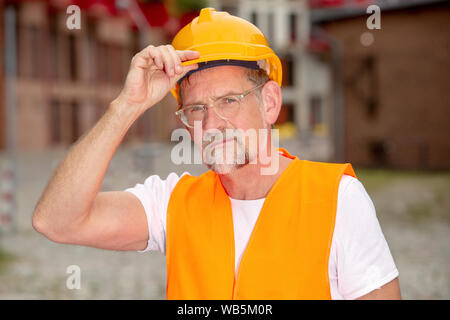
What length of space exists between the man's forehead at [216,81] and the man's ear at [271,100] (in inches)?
7.1

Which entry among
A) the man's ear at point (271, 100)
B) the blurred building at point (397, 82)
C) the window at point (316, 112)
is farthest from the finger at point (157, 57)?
the window at point (316, 112)

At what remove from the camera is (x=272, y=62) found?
8.20ft

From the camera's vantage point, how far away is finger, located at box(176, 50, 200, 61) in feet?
7.11

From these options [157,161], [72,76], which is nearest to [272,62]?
[157,161]

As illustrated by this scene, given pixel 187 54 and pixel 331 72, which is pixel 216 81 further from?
pixel 331 72

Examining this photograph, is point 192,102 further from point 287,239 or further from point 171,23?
point 171,23

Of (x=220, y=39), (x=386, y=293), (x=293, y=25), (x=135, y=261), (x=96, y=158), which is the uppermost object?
(x=293, y=25)

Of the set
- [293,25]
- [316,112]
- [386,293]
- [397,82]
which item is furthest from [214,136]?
[316,112]

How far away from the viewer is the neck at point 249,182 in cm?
236

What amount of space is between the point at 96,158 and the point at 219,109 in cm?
53

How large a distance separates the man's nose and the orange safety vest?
0.30m

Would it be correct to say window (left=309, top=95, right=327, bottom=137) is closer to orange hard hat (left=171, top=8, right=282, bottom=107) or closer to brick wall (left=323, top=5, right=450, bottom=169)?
brick wall (left=323, top=5, right=450, bottom=169)

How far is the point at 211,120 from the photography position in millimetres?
2268
